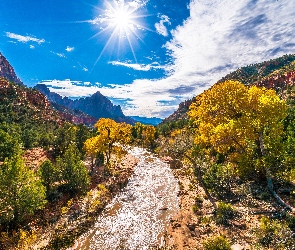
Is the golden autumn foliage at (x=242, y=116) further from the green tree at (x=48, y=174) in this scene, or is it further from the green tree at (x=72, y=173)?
the green tree at (x=48, y=174)

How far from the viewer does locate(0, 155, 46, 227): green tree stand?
75.7 ft

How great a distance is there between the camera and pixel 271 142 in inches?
962

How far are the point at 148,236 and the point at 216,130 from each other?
13.9 m

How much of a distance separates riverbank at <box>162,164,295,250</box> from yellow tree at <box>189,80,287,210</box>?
2294 mm

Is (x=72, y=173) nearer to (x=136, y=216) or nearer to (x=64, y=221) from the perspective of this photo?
(x=64, y=221)

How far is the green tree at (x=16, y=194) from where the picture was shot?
75.7ft

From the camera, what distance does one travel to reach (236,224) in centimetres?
2127

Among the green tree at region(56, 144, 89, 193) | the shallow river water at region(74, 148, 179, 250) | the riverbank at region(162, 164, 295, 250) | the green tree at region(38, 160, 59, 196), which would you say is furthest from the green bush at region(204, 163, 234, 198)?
the green tree at region(38, 160, 59, 196)

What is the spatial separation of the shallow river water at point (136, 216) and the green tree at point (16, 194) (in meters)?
7.05

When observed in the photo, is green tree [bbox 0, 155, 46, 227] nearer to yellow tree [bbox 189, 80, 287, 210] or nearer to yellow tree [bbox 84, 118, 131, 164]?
yellow tree [bbox 84, 118, 131, 164]

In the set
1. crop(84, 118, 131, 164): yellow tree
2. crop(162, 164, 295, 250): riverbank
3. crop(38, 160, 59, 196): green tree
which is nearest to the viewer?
crop(162, 164, 295, 250): riverbank

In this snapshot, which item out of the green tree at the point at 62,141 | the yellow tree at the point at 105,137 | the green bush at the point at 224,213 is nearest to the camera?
the green bush at the point at 224,213

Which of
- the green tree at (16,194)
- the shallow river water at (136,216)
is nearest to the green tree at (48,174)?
the green tree at (16,194)

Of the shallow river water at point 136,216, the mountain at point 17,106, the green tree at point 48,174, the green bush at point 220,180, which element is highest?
the mountain at point 17,106
